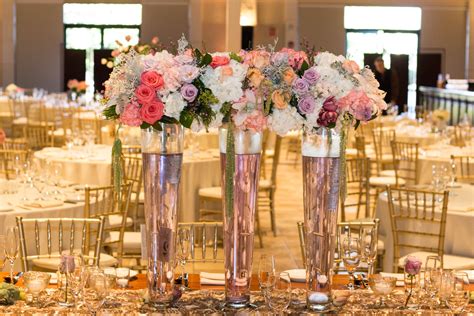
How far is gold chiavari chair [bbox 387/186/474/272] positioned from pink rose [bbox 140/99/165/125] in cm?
343

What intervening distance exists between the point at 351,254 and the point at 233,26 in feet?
46.0

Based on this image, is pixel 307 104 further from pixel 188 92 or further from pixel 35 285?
pixel 35 285

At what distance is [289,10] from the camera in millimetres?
23203

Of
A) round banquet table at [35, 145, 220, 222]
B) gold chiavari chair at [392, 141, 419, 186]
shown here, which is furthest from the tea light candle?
gold chiavari chair at [392, 141, 419, 186]

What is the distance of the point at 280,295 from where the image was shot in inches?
138

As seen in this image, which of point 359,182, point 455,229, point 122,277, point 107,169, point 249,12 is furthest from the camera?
point 249,12

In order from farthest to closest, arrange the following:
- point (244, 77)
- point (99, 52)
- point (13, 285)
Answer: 1. point (99, 52)
2. point (13, 285)
3. point (244, 77)

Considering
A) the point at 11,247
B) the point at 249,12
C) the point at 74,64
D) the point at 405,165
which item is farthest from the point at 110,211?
the point at 74,64

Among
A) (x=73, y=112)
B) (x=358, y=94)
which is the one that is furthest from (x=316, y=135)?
(x=73, y=112)

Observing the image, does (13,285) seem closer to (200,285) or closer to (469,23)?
(200,285)

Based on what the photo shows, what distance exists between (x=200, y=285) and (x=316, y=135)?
836mm

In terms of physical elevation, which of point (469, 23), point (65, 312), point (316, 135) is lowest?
point (65, 312)

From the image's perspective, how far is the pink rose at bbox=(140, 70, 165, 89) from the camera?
10.9 ft

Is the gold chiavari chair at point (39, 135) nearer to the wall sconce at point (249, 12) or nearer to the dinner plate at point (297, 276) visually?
the wall sconce at point (249, 12)
